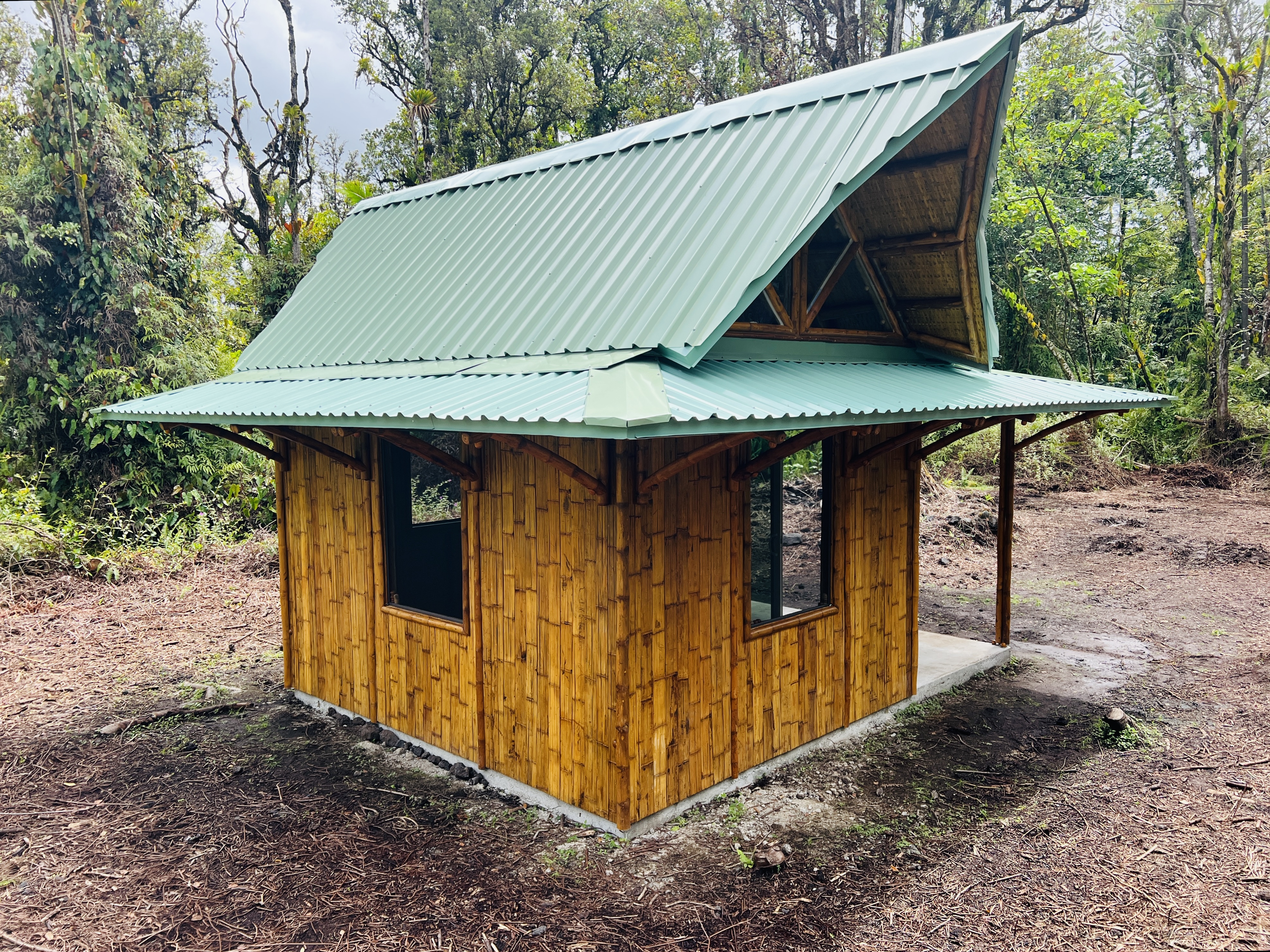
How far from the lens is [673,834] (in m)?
4.63

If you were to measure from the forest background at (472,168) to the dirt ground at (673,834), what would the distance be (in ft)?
15.5

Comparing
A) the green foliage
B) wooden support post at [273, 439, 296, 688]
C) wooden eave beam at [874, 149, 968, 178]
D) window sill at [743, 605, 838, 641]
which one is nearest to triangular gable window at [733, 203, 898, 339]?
wooden eave beam at [874, 149, 968, 178]

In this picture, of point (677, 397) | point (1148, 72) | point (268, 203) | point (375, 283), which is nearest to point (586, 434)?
point (677, 397)

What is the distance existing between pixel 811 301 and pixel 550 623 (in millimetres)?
3054

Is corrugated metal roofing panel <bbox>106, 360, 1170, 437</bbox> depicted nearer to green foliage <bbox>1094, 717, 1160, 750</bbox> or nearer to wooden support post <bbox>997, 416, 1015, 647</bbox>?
wooden support post <bbox>997, 416, 1015, 647</bbox>

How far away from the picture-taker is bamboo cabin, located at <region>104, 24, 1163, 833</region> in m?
4.46

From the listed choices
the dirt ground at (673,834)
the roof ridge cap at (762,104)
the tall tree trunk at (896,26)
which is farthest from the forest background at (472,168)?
the roof ridge cap at (762,104)

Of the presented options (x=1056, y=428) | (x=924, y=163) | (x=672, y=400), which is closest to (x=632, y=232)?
(x=924, y=163)

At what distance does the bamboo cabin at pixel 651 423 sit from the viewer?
4.46 meters

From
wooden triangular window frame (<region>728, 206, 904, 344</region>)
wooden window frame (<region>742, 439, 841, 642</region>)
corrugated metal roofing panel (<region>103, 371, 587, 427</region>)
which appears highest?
wooden triangular window frame (<region>728, 206, 904, 344</region>)

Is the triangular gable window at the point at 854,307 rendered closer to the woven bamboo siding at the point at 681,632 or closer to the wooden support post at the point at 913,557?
the wooden support post at the point at 913,557

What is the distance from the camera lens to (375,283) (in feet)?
24.2

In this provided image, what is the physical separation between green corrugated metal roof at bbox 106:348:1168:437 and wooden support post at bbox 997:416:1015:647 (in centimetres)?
109

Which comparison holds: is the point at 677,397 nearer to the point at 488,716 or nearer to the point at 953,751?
the point at 488,716
